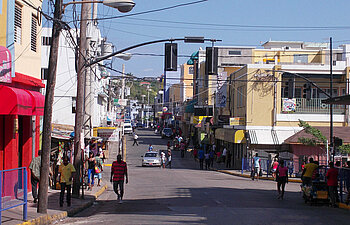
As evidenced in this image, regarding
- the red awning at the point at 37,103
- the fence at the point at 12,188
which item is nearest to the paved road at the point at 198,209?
the fence at the point at 12,188

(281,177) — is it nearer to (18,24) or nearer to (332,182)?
(332,182)

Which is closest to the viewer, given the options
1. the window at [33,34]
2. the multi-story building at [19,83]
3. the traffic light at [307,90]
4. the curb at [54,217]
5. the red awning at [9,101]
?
the curb at [54,217]

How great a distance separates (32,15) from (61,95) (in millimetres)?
24425

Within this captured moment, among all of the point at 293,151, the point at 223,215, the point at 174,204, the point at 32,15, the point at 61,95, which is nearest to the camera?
the point at 223,215

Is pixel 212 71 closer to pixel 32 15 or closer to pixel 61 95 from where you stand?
pixel 32 15

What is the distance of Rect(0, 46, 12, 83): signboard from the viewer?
48.2 feet

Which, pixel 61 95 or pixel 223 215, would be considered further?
pixel 61 95

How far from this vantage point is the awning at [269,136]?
38.1 meters

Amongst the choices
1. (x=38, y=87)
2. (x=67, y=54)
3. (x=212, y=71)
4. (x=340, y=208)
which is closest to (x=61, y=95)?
(x=67, y=54)

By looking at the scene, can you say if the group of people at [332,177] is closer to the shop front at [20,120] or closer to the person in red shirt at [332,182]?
the person in red shirt at [332,182]

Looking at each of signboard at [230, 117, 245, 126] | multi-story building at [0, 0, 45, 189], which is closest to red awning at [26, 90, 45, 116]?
multi-story building at [0, 0, 45, 189]

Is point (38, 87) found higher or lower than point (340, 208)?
higher

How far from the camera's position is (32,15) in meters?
19.8

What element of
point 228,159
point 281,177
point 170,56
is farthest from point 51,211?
point 228,159
